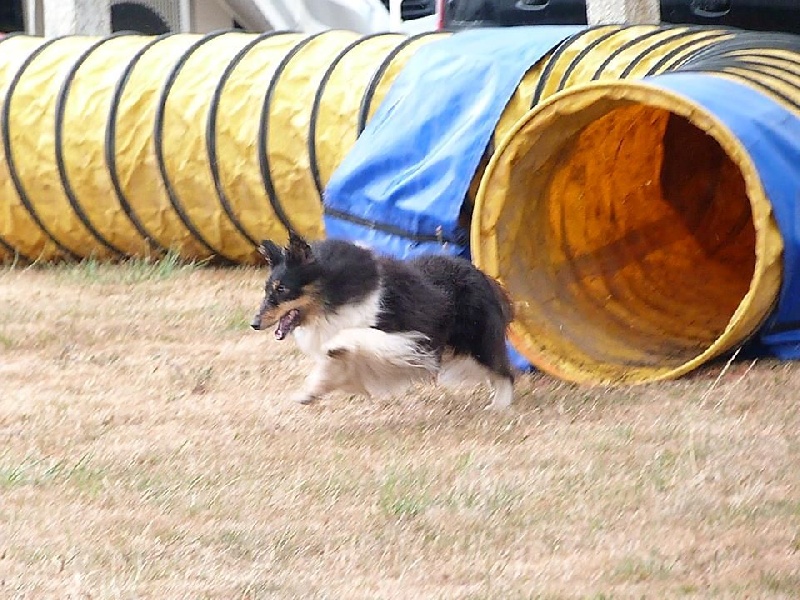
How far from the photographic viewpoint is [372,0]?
583 inches

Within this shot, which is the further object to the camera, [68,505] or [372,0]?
[372,0]

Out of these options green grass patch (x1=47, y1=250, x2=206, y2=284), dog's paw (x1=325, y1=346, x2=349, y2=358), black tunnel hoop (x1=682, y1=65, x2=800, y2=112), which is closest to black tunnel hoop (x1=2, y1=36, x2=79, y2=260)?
green grass patch (x1=47, y1=250, x2=206, y2=284)

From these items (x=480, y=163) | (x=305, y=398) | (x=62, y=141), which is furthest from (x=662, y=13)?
(x=305, y=398)

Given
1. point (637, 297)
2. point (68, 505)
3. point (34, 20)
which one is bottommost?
point (34, 20)

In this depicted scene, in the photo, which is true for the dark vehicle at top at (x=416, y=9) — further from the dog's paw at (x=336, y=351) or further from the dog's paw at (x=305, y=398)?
the dog's paw at (x=336, y=351)

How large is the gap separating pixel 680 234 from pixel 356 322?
112 inches

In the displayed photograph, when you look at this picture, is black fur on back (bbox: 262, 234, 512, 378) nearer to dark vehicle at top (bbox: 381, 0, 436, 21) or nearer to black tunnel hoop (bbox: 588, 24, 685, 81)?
black tunnel hoop (bbox: 588, 24, 685, 81)

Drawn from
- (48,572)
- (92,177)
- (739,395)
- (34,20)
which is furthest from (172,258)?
(34,20)

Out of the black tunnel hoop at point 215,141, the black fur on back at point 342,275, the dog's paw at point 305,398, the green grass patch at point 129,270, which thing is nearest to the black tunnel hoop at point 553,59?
the black fur on back at point 342,275

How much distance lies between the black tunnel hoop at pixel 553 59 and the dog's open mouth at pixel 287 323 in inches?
78.1

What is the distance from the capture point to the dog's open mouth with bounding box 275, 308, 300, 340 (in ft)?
16.6

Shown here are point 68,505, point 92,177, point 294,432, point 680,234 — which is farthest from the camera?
point 92,177

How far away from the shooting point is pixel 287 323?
509cm

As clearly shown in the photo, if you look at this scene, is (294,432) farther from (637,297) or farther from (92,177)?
(92,177)
